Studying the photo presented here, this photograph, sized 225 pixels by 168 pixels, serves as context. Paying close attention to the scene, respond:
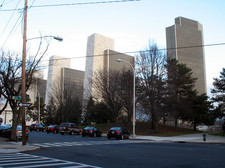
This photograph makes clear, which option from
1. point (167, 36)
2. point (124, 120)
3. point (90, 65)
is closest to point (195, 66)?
point (167, 36)

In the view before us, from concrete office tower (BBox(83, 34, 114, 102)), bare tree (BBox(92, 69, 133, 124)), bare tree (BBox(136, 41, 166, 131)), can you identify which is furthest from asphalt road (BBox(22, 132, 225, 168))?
concrete office tower (BBox(83, 34, 114, 102))

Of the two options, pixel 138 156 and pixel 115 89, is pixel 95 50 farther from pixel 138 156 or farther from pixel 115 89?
pixel 138 156

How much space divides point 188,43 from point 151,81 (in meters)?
91.9

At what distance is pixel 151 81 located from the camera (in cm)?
3634

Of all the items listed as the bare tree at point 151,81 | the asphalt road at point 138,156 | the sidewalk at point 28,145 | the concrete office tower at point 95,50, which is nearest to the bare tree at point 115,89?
the bare tree at point 151,81

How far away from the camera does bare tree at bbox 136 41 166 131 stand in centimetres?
3641

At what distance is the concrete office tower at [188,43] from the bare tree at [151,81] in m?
70.9

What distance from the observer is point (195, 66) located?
129m

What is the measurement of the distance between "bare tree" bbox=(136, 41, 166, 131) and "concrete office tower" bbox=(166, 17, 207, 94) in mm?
70915

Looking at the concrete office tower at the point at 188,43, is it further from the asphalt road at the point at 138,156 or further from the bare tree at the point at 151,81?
the asphalt road at the point at 138,156

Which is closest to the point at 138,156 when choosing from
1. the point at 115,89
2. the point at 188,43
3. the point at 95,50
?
the point at 115,89

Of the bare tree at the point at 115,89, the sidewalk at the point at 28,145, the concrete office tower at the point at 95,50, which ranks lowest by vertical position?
the sidewalk at the point at 28,145

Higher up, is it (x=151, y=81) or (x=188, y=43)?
(x=188, y=43)

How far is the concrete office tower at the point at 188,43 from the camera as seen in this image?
11119 cm
